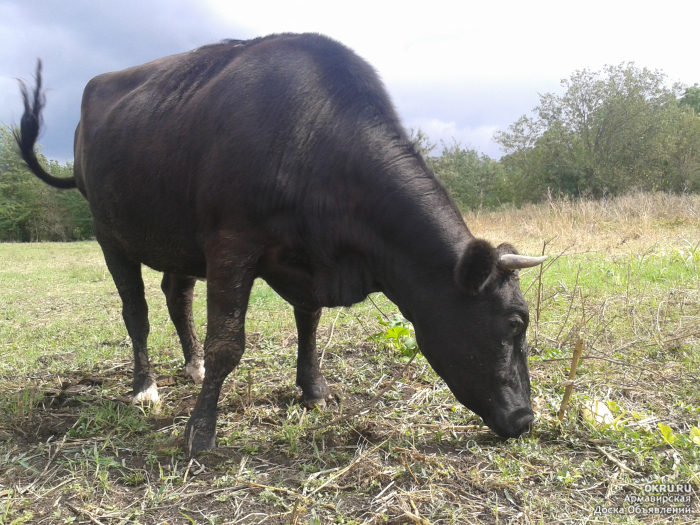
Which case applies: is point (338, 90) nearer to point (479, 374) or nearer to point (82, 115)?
point (479, 374)

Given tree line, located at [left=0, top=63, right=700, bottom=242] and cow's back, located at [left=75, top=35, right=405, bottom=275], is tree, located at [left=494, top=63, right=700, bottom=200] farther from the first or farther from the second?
cow's back, located at [left=75, top=35, right=405, bottom=275]

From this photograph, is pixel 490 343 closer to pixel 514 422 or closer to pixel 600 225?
pixel 514 422

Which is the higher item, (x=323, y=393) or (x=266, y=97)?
(x=266, y=97)

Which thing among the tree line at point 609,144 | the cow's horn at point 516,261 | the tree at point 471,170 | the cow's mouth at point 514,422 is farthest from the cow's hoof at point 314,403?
the tree at point 471,170

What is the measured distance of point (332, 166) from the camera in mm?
2721

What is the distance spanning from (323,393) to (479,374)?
1373 millimetres

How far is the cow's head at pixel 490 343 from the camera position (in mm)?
2502

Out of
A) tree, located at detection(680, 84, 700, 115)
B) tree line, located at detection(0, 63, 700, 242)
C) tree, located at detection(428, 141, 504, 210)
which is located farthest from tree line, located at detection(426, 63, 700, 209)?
tree, located at detection(680, 84, 700, 115)

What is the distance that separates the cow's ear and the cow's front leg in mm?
1209

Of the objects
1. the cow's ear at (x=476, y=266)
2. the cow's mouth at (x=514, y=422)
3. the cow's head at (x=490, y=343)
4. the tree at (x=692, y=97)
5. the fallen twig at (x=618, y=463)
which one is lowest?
the fallen twig at (x=618, y=463)

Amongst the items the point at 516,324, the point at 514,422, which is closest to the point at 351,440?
the point at 514,422

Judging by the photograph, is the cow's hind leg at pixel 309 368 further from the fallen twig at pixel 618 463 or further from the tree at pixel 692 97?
the tree at pixel 692 97

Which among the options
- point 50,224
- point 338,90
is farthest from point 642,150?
point 50,224

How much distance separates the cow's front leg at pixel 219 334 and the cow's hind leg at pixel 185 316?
1.33 m
